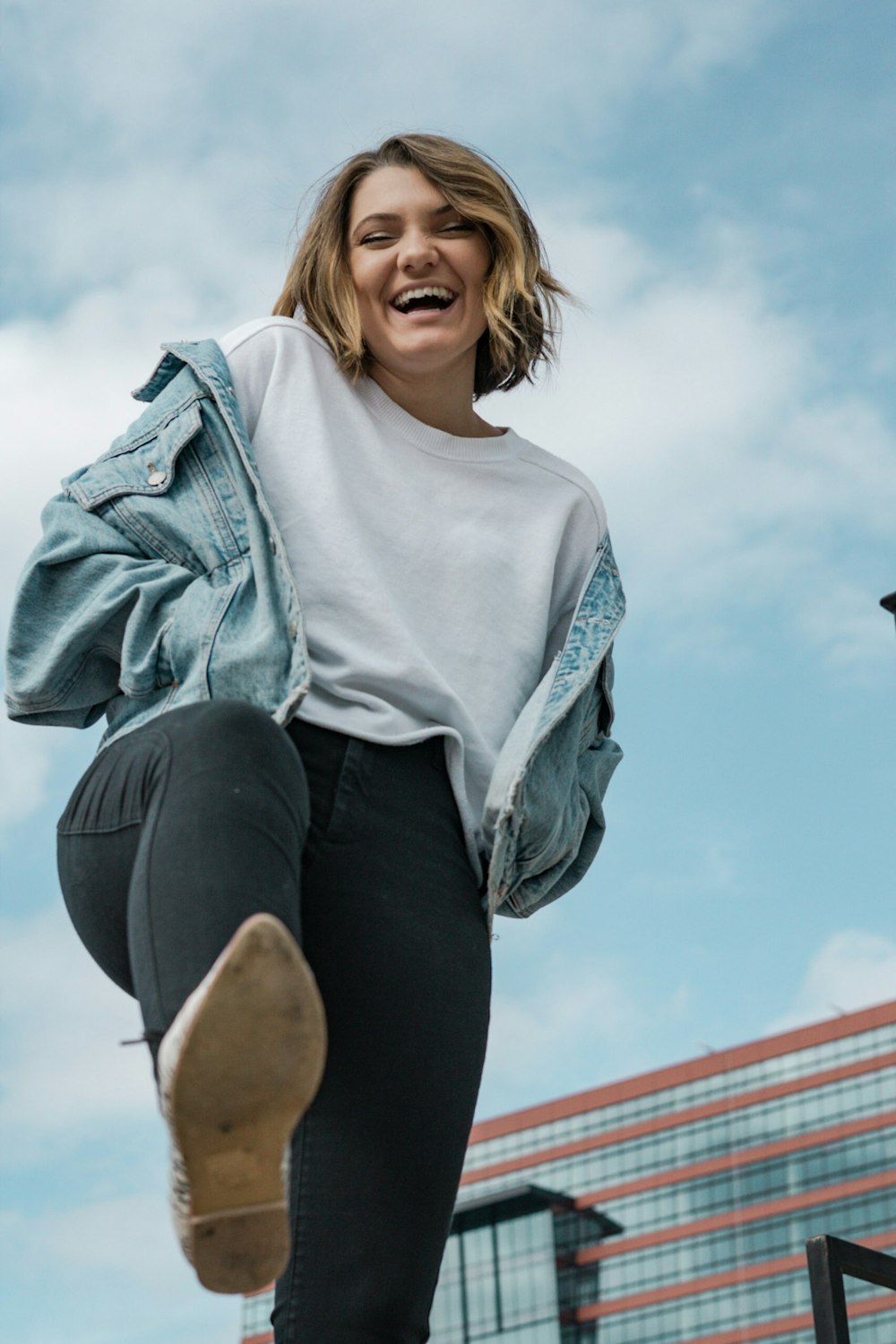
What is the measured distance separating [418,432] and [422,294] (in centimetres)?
19

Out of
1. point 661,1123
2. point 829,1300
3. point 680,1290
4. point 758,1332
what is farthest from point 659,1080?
point 829,1300

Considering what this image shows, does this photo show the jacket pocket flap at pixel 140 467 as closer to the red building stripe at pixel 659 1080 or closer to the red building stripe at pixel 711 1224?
the red building stripe at pixel 711 1224

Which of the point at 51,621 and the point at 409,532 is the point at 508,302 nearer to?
the point at 409,532

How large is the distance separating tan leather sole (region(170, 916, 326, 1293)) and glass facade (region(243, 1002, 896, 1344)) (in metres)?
75.5

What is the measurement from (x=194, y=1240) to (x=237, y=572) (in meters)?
0.87

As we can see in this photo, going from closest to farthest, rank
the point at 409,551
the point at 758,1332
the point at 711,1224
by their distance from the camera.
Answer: the point at 409,551 → the point at 758,1332 → the point at 711,1224

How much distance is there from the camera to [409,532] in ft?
7.30

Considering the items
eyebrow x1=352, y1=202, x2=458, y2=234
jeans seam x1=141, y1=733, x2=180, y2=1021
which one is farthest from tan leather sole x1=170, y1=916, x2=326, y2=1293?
eyebrow x1=352, y1=202, x2=458, y2=234

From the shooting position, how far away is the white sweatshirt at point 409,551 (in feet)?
6.70

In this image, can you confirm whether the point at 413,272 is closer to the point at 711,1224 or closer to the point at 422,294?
the point at 422,294

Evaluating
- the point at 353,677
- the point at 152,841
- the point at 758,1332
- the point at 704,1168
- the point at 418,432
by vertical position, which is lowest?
the point at 152,841

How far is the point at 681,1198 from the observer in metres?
78.6

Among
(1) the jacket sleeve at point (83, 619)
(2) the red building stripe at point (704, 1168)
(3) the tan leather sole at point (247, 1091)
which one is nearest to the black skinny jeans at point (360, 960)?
(1) the jacket sleeve at point (83, 619)

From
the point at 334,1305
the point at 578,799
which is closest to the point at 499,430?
the point at 578,799
